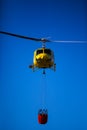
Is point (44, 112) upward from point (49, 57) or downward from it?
downward

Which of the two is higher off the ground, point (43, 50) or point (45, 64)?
point (43, 50)

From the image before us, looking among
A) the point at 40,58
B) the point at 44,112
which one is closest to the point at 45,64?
the point at 40,58

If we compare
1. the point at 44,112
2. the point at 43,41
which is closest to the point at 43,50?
the point at 43,41

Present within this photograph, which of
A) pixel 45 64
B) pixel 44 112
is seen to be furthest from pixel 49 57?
pixel 44 112

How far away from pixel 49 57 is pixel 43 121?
249 centimetres

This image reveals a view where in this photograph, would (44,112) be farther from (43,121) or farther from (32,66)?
(32,66)

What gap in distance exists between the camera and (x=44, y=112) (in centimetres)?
1169

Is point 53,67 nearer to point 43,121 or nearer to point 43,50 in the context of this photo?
point 43,50

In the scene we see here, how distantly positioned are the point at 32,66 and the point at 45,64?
643 millimetres

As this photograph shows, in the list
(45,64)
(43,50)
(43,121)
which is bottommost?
(43,121)

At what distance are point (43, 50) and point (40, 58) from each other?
0.56 m

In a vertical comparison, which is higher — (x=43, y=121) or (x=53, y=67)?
(x=53, y=67)

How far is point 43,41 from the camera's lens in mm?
11383

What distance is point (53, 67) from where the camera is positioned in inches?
452
